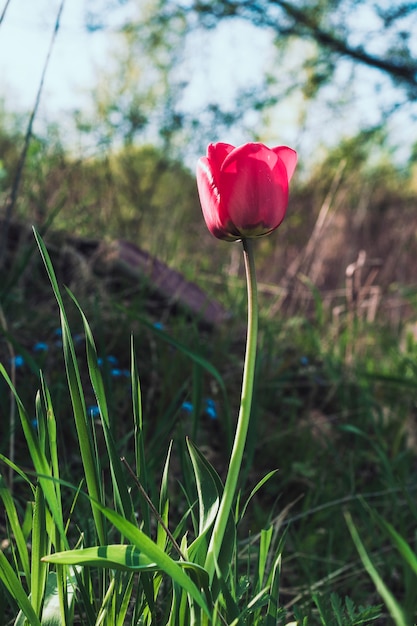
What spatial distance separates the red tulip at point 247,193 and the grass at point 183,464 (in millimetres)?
163

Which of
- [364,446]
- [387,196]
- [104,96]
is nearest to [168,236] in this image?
[364,446]

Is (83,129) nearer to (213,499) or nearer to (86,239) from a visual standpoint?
(86,239)

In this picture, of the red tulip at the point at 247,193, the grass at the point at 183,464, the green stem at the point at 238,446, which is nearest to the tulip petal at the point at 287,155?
the red tulip at the point at 247,193

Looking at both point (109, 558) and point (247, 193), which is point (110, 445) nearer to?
point (109, 558)

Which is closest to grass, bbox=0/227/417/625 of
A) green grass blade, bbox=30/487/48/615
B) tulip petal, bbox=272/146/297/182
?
green grass blade, bbox=30/487/48/615

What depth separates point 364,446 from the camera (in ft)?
6.70

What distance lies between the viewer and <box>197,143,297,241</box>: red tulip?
2.25ft

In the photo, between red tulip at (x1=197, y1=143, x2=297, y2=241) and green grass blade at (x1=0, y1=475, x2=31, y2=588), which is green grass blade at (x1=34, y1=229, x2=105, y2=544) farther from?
red tulip at (x1=197, y1=143, x2=297, y2=241)

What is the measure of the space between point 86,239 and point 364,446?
4.62 ft

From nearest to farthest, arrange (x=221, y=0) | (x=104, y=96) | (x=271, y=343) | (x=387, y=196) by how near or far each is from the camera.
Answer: (x=271, y=343), (x=221, y=0), (x=104, y=96), (x=387, y=196)

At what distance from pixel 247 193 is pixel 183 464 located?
1.55 feet

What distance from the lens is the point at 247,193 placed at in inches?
27.0

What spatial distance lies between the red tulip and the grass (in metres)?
0.16

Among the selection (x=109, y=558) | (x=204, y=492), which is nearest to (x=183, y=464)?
(x=204, y=492)
